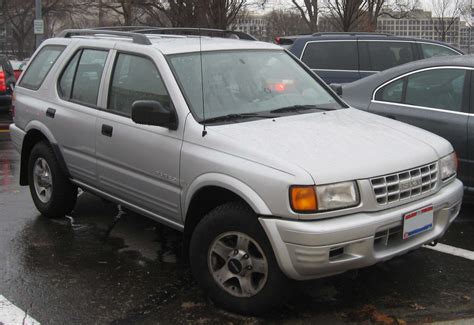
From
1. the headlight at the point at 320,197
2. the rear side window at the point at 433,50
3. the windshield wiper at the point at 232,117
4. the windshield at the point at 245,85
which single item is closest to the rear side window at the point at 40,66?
the windshield at the point at 245,85

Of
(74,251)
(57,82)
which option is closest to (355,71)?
(57,82)

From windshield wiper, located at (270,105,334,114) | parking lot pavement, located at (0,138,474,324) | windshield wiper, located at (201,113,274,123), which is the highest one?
windshield wiper, located at (270,105,334,114)

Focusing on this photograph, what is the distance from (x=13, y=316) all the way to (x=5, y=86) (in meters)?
10.2

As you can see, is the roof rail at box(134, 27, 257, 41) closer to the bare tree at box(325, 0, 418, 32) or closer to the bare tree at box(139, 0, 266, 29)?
the bare tree at box(139, 0, 266, 29)

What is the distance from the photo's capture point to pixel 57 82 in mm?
5328

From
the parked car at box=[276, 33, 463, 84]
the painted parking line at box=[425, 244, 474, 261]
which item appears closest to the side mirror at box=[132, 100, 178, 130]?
the painted parking line at box=[425, 244, 474, 261]

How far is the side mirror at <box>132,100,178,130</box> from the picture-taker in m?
3.83

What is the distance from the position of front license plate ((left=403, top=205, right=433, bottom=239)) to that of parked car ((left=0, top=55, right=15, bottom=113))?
11040 mm

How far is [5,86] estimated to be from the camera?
41.6 feet

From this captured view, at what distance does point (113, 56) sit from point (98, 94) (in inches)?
13.3

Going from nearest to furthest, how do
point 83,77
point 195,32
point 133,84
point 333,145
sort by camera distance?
point 333,145
point 133,84
point 83,77
point 195,32

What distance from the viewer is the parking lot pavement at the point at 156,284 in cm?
359

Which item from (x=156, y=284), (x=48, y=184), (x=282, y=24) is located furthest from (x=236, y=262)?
(x=282, y=24)

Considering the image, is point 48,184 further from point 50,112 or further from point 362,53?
point 362,53
